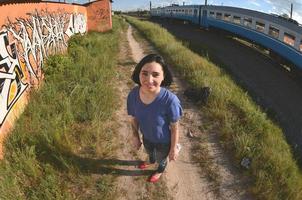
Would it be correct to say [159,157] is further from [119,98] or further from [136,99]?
[119,98]

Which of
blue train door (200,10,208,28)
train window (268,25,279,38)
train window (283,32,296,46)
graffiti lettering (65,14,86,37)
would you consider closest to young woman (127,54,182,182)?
graffiti lettering (65,14,86,37)

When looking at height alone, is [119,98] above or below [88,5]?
below

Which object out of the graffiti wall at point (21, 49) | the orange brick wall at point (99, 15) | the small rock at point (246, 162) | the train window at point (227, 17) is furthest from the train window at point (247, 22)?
the small rock at point (246, 162)

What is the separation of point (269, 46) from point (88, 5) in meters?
11.9

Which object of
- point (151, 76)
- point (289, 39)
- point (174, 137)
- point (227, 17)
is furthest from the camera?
point (227, 17)

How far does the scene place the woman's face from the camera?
2711 millimetres

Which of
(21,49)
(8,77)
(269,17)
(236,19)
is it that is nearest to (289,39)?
(269,17)

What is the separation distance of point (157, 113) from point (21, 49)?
3.88 m

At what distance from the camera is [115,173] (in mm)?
4059

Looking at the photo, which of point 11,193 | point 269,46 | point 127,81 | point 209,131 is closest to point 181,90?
point 127,81

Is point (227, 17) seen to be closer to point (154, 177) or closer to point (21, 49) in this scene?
point (21, 49)

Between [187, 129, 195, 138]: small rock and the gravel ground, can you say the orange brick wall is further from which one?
[187, 129, 195, 138]: small rock

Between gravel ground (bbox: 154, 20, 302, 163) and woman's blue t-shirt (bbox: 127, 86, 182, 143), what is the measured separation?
2997mm

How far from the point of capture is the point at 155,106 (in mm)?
2979
